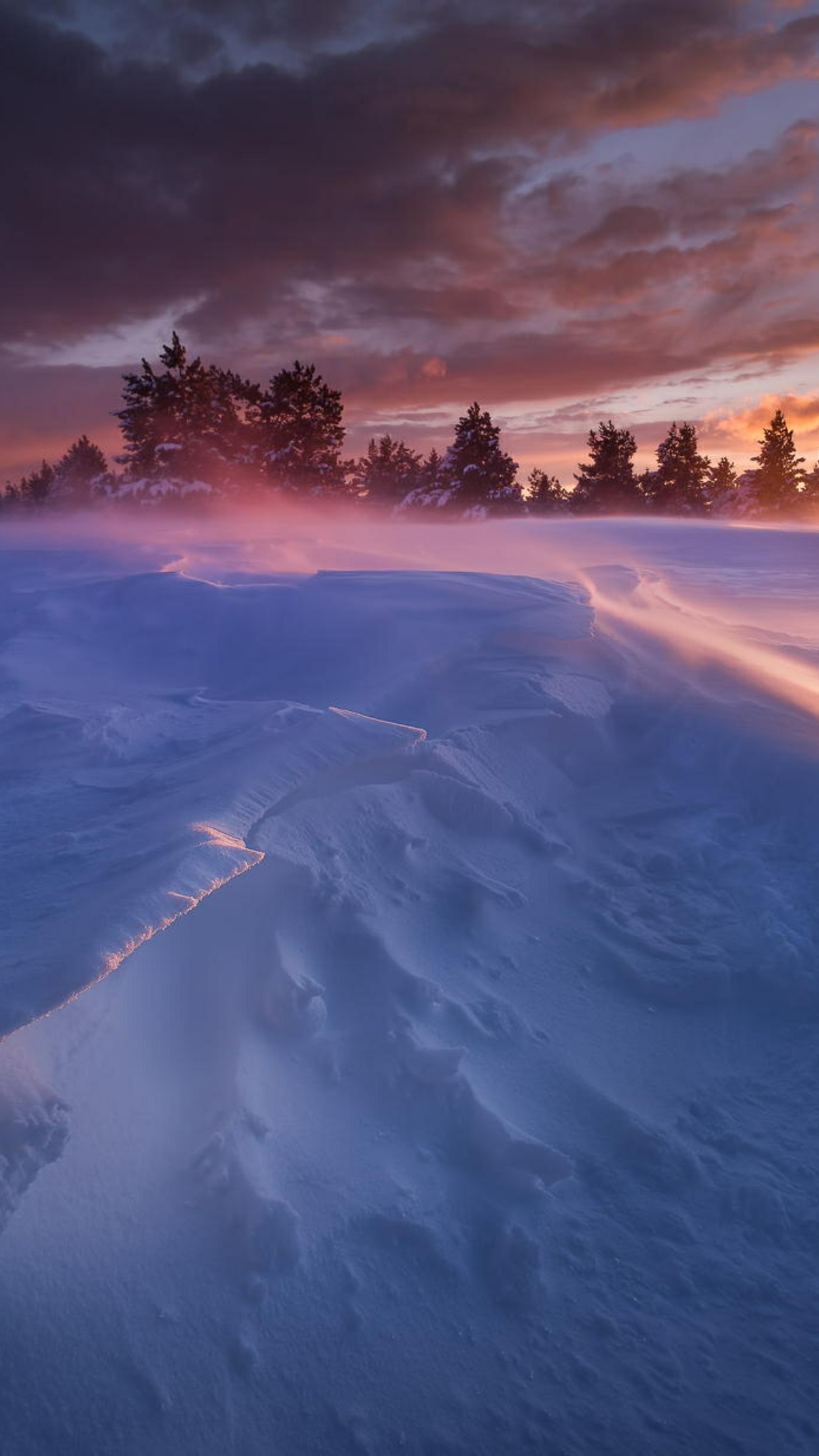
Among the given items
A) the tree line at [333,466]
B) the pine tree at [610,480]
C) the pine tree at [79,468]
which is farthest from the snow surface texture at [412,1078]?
the pine tree at [79,468]

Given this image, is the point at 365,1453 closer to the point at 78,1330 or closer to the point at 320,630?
the point at 78,1330

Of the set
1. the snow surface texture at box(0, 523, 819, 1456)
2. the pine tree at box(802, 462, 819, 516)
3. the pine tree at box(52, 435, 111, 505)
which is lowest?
the snow surface texture at box(0, 523, 819, 1456)

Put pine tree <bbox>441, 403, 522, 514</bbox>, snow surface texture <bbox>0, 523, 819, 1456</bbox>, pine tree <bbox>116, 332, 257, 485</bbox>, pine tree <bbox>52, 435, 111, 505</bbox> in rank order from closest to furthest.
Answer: snow surface texture <bbox>0, 523, 819, 1456</bbox> < pine tree <bbox>116, 332, 257, 485</bbox> < pine tree <bbox>441, 403, 522, 514</bbox> < pine tree <bbox>52, 435, 111, 505</bbox>

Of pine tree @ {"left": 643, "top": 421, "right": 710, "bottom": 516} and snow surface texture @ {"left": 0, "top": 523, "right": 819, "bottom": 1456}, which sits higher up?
pine tree @ {"left": 643, "top": 421, "right": 710, "bottom": 516}

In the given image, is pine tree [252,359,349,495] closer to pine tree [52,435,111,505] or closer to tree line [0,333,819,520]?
tree line [0,333,819,520]

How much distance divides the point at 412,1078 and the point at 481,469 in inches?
1212

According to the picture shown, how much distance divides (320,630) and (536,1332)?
4107mm

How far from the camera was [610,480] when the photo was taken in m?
34.8

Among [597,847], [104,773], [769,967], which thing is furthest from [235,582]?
[769,967]

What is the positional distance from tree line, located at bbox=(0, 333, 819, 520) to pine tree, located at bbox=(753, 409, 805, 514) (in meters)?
0.05

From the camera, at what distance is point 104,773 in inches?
136

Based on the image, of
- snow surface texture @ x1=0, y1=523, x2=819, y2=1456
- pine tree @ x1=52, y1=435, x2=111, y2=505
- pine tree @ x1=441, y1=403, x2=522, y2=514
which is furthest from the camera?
pine tree @ x1=52, y1=435, x2=111, y2=505

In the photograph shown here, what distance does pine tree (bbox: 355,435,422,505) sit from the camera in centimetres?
4003

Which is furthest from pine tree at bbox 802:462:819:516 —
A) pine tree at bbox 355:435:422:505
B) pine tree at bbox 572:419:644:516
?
pine tree at bbox 355:435:422:505
